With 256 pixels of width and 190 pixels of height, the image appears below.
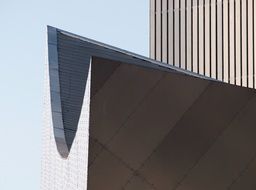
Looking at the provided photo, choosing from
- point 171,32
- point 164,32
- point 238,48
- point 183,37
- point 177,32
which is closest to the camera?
point 238,48

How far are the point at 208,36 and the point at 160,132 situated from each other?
38784 millimetres

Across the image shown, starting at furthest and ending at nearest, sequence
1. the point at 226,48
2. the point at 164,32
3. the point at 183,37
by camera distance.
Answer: the point at 164,32, the point at 183,37, the point at 226,48

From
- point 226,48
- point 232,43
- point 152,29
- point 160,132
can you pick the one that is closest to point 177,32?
point 152,29

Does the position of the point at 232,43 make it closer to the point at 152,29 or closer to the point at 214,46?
the point at 214,46

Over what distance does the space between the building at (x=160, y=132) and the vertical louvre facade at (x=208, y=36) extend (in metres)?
35.3

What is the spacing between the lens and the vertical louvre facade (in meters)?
53.2

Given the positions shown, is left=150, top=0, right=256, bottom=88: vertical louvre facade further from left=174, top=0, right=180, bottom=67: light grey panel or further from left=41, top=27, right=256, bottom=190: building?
left=41, top=27, right=256, bottom=190: building

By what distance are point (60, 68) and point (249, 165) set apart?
12428 millimetres

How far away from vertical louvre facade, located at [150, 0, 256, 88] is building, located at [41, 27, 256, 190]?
116 ft

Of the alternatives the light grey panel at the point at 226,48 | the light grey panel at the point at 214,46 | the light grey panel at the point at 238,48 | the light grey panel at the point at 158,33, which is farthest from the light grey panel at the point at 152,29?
the light grey panel at the point at 238,48

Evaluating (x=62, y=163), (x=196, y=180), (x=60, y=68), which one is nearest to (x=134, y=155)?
(x=196, y=180)

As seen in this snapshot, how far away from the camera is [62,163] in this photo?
69.7 feet

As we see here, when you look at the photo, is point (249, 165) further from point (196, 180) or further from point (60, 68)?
point (60, 68)

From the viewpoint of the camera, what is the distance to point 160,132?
1711cm
